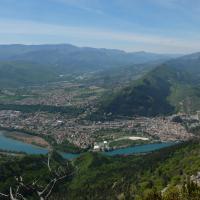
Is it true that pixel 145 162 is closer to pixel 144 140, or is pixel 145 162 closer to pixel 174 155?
pixel 174 155

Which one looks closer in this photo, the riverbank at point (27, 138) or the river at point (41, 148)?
the river at point (41, 148)

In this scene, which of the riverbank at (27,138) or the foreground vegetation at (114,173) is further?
the riverbank at (27,138)

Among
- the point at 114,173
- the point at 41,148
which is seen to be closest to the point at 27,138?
the point at 41,148

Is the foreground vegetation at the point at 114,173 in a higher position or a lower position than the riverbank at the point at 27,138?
higher

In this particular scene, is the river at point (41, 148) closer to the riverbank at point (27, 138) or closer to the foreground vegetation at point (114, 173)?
the riverbank at point (27, 138)

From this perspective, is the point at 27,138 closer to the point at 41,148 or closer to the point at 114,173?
the point at 41,148

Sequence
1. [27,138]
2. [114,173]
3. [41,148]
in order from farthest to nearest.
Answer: [27,138], [41,148], [114,173]

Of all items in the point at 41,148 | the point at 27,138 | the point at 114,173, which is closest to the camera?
the point at 114,173

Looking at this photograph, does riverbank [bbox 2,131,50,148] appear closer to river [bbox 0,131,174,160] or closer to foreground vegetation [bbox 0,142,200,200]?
river [bbox 0,131,174,160]

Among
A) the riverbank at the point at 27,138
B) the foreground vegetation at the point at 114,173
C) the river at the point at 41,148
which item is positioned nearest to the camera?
the foreground vegetation at the point at 114,173

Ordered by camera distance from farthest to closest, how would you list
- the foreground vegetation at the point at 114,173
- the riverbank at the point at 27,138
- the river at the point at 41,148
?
the riverbank at the point at 27,138 < the river at the point at 41,148 < the foreground vegetation at the point at 114,173

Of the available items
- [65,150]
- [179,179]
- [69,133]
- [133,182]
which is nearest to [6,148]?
[65,150]

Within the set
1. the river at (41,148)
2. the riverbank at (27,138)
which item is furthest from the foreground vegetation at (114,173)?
the riverbank at (27,138)
